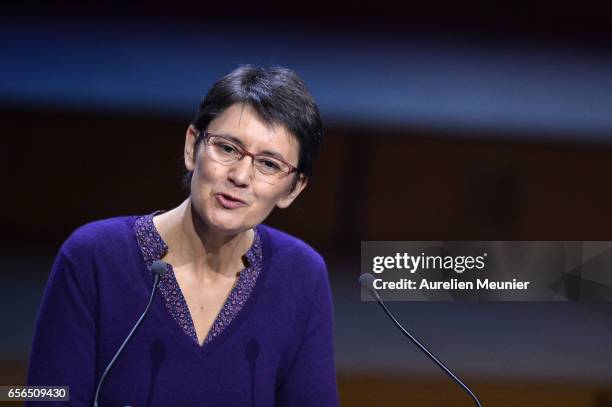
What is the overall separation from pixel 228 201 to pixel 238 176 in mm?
60

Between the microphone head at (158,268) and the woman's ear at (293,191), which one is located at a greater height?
the woman's ear at (293,191)

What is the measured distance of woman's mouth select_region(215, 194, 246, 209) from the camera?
1492 millimetres

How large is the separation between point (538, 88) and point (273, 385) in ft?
4.18

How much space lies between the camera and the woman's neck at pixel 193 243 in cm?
161

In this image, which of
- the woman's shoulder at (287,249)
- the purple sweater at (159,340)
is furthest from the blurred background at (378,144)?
the purple sweater at (159,340)

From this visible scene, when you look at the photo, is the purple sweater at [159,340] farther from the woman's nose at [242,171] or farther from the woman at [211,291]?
the woman's nose at [242,171]

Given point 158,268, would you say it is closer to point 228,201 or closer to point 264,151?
point 228,201

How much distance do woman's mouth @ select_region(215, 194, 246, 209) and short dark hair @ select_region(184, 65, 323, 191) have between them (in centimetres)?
13

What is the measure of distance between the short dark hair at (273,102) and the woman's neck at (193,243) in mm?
172

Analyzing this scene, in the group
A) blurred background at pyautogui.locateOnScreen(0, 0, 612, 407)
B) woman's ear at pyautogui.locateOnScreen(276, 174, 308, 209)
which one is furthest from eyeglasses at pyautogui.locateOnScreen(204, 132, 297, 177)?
blurred background at pyautogui.locateOnScreen(0, 0, 612, 407)

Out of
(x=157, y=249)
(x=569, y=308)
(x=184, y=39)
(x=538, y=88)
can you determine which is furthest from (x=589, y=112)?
(x=157, y=249)

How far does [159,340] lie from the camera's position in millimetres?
1551

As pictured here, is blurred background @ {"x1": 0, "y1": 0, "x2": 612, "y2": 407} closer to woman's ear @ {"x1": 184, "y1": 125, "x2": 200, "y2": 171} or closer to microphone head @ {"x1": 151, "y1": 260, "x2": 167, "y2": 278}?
woman's ear @ {"x1": 184, "y1": 125, "x2": 200, "y2": 171}

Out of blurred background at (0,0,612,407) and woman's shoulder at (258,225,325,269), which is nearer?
woman's shoulder at (258,225,325,269)
